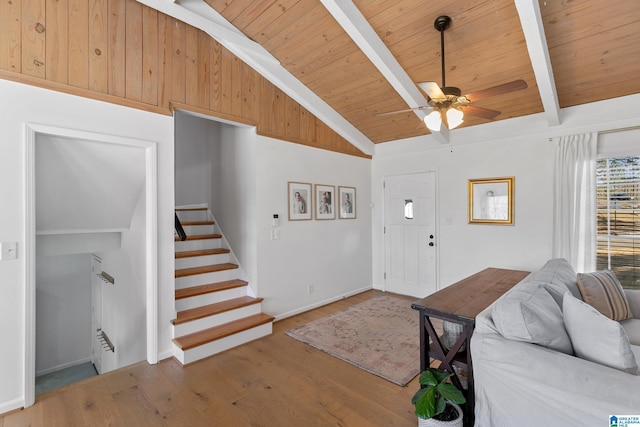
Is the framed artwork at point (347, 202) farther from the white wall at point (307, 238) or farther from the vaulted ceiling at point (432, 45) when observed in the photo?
the vaulted ceiling at point (432, 45)

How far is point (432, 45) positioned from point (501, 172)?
6.52 ft

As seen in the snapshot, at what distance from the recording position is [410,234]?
15.7ft

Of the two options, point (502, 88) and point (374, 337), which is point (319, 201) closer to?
point (374, 337)

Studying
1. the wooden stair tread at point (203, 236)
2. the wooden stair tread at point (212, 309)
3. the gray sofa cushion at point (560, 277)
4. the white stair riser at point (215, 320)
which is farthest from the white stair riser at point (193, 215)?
the gray sofa cushion at point (560, 277)

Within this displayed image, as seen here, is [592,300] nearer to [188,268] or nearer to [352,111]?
[352,111]

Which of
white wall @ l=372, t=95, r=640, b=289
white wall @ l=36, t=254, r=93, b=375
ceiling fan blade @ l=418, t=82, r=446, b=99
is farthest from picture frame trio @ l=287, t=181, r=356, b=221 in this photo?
white wall @ l=36, t=254, r=93, b=375

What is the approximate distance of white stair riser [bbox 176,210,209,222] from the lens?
15.5ft

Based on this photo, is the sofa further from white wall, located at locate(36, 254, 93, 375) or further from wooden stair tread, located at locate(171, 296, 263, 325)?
white wall, located at locate(36, 254, 93, 375)

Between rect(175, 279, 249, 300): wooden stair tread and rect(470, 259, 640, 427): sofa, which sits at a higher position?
rect(470, 259, 640, 427): sofa

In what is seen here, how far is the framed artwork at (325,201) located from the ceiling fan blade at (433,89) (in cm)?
226

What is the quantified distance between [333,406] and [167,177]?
248cm

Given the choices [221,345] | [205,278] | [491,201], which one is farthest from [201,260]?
[491,201]

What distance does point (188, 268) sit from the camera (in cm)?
368

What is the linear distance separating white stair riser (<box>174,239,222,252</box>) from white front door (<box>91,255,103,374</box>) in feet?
4.42
